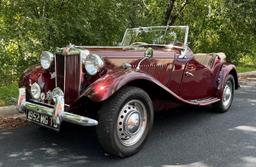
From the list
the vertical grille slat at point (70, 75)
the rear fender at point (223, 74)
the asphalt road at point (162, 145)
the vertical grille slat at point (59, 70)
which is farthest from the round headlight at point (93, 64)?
the rear fender at point (223, 74)

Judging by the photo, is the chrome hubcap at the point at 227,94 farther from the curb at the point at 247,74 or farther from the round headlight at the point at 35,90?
the curb at the point at 247,74

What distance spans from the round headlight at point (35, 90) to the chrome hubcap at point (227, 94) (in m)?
3.40

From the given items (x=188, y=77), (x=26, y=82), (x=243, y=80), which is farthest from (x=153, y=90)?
(x=243, y=80)

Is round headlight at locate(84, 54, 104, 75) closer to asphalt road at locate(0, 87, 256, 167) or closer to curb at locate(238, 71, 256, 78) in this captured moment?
asphalt road at locate(0, 87, 256, 167)

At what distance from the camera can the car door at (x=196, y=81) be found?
20.0ft

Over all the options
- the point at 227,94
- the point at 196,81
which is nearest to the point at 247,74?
the point at 227,94

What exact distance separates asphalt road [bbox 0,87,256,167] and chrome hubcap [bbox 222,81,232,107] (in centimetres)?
54

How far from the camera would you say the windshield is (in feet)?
21.4

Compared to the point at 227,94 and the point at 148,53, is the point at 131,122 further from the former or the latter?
the point at 227,94

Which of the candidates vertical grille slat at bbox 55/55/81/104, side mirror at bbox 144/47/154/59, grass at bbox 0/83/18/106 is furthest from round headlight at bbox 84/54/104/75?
Answer: grass at bbox 0/83/18/106

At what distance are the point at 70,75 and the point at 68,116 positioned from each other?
691 mm

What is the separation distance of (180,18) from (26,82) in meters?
8.79

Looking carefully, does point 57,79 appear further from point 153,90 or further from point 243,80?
point 243,80

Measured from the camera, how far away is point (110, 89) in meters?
4.39
